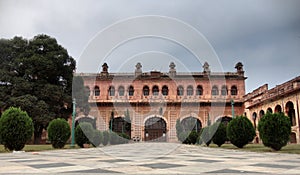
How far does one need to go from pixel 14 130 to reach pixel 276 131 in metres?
12.7

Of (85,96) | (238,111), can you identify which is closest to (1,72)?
(85,96)

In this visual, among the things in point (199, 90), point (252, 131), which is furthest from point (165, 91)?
point (252, 131)

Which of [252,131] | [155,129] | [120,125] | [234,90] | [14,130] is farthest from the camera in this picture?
[234,90]

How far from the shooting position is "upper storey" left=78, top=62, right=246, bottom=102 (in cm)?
3991

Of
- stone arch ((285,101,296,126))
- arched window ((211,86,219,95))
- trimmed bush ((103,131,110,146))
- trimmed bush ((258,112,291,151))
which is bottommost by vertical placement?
trimmed bush ((103,131,110,146))

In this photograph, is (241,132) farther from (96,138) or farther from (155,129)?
(155,129)

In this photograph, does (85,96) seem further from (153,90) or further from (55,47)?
(153,90)

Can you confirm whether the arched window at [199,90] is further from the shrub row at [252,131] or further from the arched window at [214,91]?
the shrub row at [252,131]

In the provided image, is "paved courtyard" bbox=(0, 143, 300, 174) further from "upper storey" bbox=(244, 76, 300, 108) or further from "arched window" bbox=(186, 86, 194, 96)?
"arched window" bbox=(186, 86, 194, 96)

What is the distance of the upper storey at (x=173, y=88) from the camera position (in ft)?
131

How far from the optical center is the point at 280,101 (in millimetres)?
27375

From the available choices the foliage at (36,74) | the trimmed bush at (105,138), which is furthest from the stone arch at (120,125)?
the trimmed bush at (105,138)

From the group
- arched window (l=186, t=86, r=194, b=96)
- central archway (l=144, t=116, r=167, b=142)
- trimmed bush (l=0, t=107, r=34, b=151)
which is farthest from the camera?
arched window (l=186, t=86, r=194, b=96)

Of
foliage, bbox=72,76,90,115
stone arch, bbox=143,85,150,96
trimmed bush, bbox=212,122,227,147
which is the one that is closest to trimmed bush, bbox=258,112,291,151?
trimmed bush, bbox=212,122,227,147
